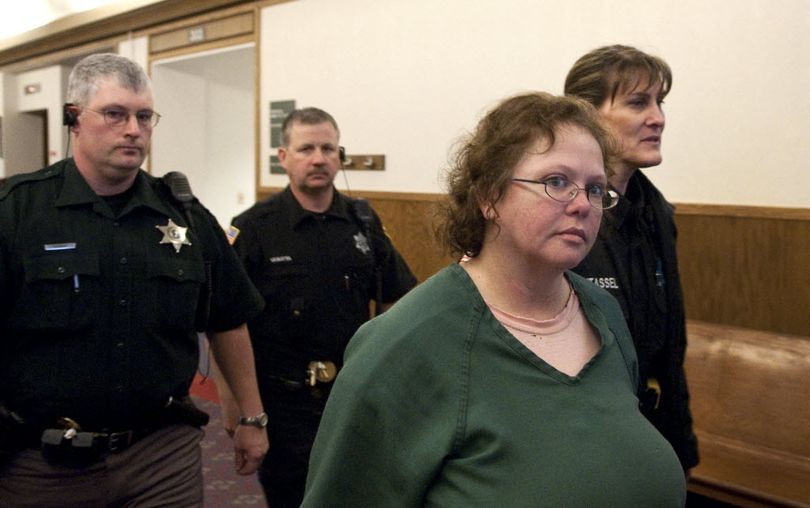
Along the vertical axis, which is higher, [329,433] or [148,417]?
[329,433]

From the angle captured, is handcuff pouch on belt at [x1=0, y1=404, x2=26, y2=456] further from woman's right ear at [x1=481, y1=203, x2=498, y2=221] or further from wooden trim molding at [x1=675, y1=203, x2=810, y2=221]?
wooden trim molding at [x1=675, y1=203, x2=810, y2=221]

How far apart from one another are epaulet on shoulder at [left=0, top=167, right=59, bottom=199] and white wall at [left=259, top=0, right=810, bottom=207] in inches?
56.2

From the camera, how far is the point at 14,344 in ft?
7.07

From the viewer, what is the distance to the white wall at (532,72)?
391cm

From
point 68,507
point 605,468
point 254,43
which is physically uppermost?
point 254,43

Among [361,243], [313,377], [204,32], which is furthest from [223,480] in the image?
[204,32]

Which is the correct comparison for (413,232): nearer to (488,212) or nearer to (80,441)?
(80,441)

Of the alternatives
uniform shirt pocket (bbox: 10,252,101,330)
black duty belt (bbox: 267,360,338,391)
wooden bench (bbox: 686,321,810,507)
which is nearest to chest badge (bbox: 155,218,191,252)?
uniform shirt pocket (bbox: 10,252,101,330)

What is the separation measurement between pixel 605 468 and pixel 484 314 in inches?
12.4

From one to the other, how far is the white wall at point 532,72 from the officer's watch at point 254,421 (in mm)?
1192

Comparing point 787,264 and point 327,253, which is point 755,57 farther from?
point 327,253

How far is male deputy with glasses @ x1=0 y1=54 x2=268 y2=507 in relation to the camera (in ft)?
7.03

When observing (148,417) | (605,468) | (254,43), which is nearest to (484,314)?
(605,468)

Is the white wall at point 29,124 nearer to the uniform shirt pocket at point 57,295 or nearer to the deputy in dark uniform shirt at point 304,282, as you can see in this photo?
the deputy in dark uniform shirt at point 304,282
